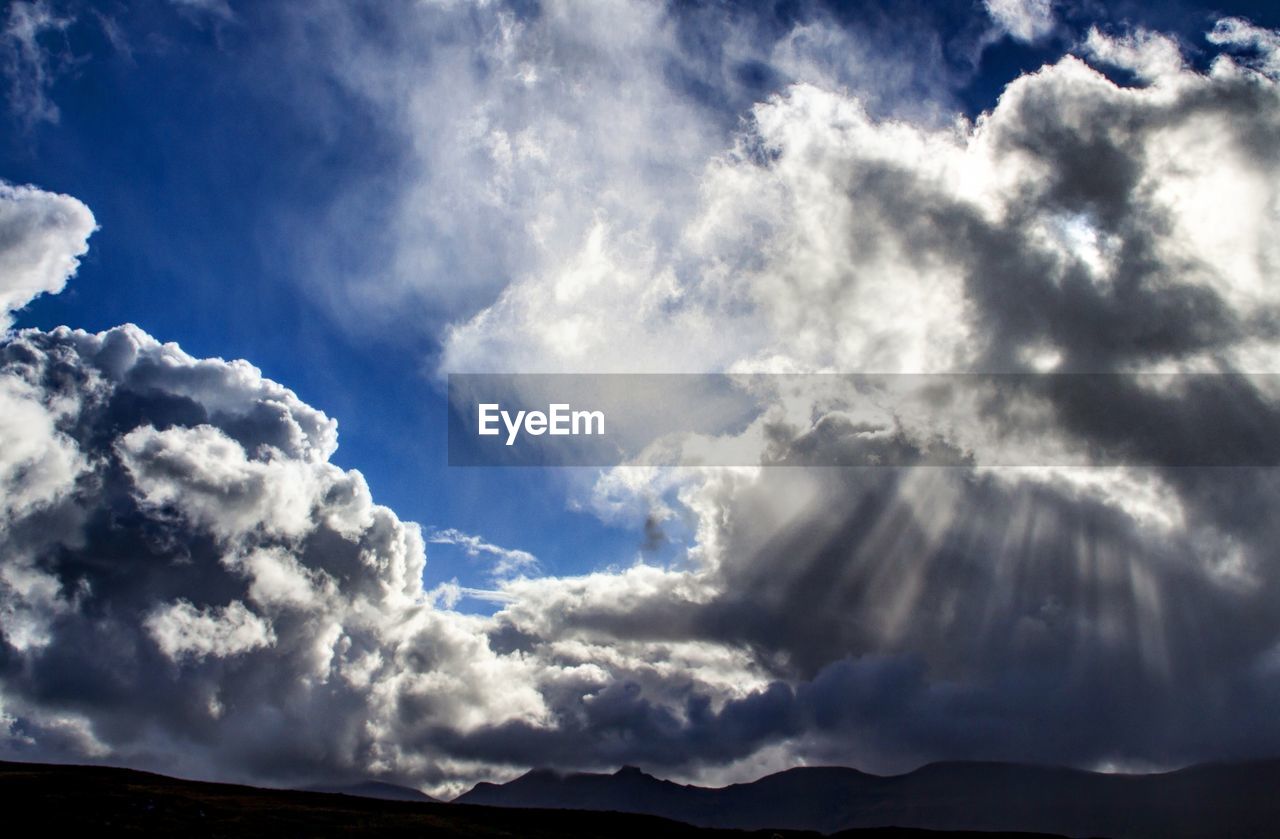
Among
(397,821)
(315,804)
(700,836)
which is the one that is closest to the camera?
(397,821)

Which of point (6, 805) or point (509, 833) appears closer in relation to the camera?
point (6, 805)

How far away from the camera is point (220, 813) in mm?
143875

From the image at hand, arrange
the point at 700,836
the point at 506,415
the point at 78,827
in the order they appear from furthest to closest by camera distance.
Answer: the point at 700,836
the point at 78,827
the point at 506,415

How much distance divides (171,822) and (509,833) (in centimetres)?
6070

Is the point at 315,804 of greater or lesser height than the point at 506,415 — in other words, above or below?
below

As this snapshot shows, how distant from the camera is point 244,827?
133125 mm

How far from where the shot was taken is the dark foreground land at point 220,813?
12625 centimetres

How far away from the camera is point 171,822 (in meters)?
130

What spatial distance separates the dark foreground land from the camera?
414ft

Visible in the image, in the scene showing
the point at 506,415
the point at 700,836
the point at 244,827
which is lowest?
the point at 700,836

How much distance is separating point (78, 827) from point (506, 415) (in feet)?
303

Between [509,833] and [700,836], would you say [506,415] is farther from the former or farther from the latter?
[700,836]

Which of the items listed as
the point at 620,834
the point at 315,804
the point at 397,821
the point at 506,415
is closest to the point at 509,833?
the point at 397,821

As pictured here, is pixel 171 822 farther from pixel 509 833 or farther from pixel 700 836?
pixel 700 836
